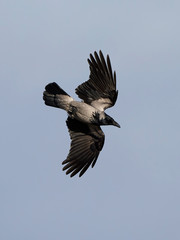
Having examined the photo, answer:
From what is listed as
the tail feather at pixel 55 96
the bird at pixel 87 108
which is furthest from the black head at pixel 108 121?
the tail feather at pixel 55 96

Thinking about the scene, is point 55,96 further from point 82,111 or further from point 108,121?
point 108,121

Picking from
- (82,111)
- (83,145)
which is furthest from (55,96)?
(83,145)

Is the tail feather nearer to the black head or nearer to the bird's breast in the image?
the bird's breast

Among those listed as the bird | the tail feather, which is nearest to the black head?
the bird

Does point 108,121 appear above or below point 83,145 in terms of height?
above

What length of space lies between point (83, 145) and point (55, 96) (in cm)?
153

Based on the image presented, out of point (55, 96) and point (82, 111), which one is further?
point (55, 96)

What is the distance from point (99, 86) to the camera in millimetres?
25000

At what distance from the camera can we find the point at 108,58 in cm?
2475

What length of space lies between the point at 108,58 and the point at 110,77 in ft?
1.63

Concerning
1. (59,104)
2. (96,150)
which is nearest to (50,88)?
(59,104)

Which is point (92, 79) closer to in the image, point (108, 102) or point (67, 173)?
point (108, 102)

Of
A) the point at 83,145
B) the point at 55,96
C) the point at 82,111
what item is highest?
the point at 55,96

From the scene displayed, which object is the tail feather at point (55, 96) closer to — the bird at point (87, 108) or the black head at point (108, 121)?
the bird at point (87, 108)
